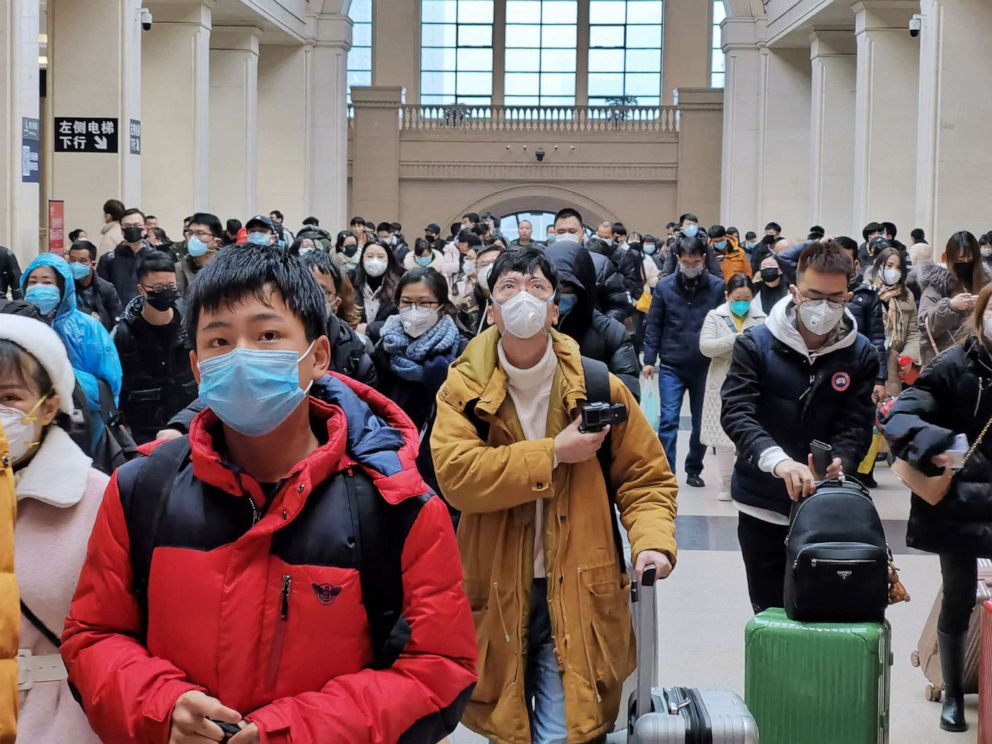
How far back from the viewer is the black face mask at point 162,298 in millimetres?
7098

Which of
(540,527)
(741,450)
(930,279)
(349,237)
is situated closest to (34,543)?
(540,527)

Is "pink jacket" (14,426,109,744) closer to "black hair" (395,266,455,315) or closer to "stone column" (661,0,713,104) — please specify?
"black hair" (395,266,455,315)

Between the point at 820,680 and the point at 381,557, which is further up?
the point at 381,557

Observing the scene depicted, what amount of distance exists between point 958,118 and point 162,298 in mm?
11588

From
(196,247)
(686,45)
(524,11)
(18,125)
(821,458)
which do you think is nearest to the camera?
(821,458)

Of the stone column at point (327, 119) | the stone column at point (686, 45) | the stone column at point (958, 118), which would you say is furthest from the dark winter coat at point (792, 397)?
the stone column at point (686, 45)

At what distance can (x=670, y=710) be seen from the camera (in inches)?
139

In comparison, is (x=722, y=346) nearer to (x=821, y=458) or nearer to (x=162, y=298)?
(x=162, y=298)

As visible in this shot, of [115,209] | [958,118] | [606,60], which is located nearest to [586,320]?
[115,209]

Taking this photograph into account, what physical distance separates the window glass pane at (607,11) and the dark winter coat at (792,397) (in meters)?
31.4

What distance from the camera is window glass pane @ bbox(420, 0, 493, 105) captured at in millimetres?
35031

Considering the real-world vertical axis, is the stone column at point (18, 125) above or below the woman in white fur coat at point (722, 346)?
above

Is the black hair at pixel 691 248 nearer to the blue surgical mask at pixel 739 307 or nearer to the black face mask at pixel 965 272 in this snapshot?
the blue surgical mask at pixel 739 307

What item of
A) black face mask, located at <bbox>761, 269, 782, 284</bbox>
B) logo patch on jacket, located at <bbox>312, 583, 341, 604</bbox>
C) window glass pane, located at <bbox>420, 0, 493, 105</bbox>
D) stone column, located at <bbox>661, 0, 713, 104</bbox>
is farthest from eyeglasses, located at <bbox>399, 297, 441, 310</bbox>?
window glass pane, located at <bbox>420, 0, 493, 105</bbox>
